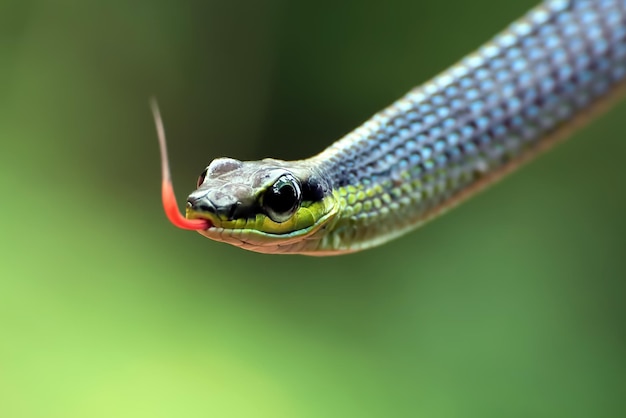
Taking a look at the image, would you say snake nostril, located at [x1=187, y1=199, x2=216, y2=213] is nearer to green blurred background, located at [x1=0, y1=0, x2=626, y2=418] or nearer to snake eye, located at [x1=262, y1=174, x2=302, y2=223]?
snake eye, located at [x1=262, y1=174, x2=302, y2=223]

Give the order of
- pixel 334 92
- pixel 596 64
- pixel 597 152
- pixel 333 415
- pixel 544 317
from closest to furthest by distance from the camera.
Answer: pixel 596 64, pixel 333 415, pixel 544 317, pixel 597 152, pixel 334 92

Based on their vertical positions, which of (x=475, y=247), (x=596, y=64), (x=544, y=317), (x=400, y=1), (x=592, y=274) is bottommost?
(x=596, y=64)

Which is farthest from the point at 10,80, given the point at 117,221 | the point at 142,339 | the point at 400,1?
the point at 400,1

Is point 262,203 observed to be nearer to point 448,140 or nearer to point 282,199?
point 282,199

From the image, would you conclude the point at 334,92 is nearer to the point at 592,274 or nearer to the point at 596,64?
the point at 592,274

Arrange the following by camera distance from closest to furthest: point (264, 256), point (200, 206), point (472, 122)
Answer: point (200, 206) → point (472, 122) → point (264, 256)

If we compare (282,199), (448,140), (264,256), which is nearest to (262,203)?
(282,199)

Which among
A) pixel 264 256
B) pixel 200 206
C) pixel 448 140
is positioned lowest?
pixel 200 206

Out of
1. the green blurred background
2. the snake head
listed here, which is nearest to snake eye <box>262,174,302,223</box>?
the snake head
